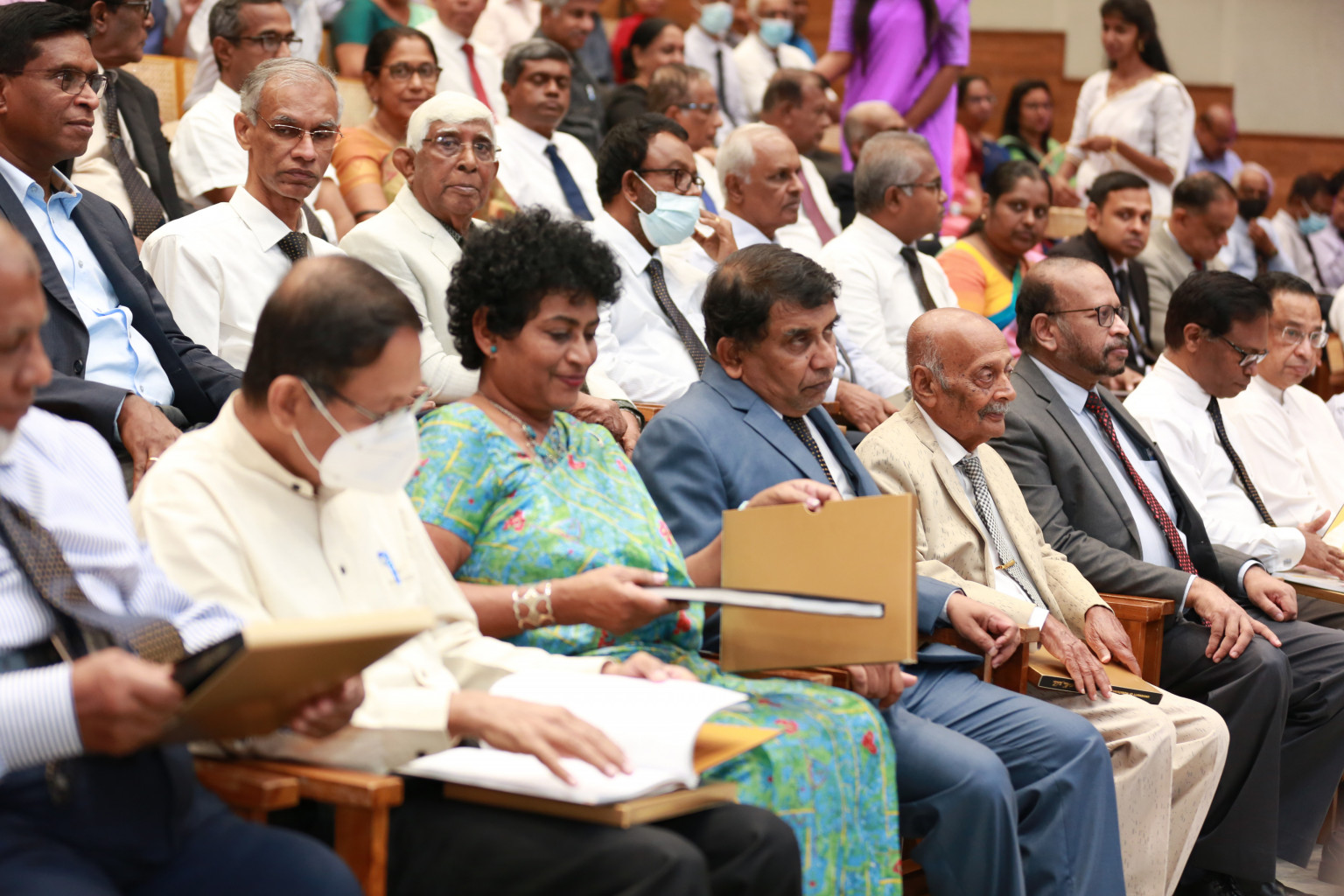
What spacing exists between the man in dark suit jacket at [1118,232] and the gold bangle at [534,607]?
376cm

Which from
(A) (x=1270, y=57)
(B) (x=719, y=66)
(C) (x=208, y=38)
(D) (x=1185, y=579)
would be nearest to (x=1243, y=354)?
(D) (x=1185, y=579)

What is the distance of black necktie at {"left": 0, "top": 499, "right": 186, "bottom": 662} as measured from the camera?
1.46 meters

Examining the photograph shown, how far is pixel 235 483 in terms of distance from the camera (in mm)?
1705

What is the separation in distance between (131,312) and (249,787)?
152cm

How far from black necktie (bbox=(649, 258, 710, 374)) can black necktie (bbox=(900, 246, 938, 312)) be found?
976 mm

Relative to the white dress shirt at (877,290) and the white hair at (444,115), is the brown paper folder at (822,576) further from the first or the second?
the white dress shirt at (877,290)

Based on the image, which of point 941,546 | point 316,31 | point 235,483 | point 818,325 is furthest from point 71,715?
point 316,31

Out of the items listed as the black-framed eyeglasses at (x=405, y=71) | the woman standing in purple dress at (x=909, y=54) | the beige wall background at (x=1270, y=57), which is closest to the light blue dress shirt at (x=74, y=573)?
the black-framed eyeglasses at (x=405, y=71)

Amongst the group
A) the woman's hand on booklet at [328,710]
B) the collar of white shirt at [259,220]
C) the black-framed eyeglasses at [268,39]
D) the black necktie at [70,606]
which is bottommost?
the woman's hand on booklet at [328,710]

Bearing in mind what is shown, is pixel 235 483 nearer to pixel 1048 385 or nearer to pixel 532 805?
pixel 532 805

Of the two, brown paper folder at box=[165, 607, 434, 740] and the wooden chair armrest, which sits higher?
brown paper folder at box=[165, 607, 434, 740]

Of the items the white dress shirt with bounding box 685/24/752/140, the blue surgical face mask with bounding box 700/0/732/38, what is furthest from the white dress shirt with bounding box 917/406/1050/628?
the blue surgical face mask with bounding box 700/0/732/38

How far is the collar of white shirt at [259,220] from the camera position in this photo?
10.4 feet

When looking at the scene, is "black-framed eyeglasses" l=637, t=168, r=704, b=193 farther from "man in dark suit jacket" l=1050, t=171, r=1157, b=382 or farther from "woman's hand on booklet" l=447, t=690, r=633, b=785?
"woman's hand on booklet" l=447, t=690, r=633, b=785
